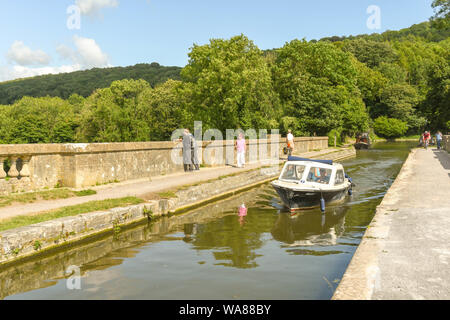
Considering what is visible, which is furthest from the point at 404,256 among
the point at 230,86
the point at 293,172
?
the point at 230,86

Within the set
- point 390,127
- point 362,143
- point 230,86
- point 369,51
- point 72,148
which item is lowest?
point 362,143

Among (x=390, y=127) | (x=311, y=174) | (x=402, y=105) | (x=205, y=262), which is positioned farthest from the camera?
(x=402, y=105)

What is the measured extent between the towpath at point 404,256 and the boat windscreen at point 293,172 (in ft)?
11.0

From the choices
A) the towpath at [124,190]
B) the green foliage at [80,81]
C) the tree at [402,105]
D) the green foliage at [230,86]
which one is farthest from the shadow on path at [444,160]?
the green foliage at [80,81]

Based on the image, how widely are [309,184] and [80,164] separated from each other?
24.5 feet

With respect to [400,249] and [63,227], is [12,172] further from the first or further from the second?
[400,249]

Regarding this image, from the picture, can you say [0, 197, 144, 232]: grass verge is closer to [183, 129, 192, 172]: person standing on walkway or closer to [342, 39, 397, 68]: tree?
[183, 129, 192, 172]: person standing on walkway

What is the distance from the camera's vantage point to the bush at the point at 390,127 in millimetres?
81062

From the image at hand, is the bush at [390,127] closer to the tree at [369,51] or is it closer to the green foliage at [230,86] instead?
the tree at [369,51]

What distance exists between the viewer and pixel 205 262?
24.7 feet

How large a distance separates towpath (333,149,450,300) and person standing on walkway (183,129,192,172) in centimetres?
906

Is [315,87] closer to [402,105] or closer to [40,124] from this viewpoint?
[402,105]

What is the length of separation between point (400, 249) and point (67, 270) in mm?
5831

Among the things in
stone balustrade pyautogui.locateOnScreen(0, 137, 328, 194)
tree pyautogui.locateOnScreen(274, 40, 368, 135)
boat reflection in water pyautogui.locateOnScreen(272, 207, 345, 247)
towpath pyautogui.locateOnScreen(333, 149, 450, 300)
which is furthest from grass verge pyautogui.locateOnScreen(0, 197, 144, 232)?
tree pyautogui.locateOnScreen(274, 40, 368, 135)
